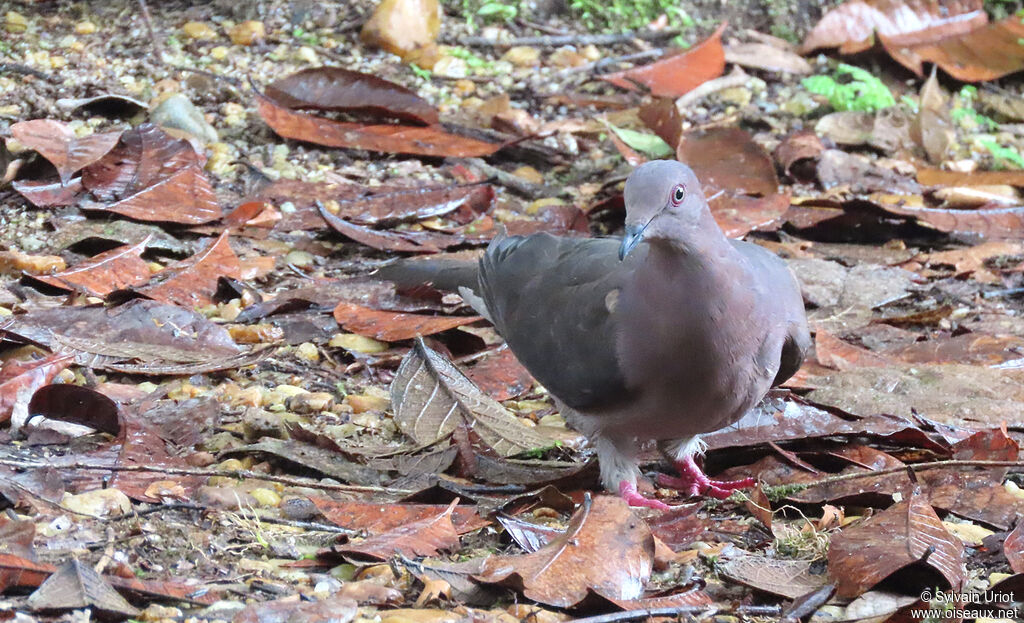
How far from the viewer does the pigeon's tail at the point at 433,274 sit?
4.70 m

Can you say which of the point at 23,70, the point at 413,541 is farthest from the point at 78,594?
the point at 23,70

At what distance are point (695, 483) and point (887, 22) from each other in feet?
15.6

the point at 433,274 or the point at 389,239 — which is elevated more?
the point at 433,274

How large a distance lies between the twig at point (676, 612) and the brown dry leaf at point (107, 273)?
2585 mm

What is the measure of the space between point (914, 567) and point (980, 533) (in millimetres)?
643

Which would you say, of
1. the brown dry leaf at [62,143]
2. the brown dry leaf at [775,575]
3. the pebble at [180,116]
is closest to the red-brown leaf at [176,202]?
the brown dry leaf at [62,143]

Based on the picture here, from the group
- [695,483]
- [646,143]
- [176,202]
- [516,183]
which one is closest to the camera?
[695,483]

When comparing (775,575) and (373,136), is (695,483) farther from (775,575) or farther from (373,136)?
(373,136)

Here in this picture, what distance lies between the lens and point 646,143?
20.9 feet

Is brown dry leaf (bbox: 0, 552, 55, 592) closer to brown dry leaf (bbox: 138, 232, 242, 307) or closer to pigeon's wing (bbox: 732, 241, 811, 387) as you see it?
brown dry leaf (bbox: 138, 232, 242, 307)

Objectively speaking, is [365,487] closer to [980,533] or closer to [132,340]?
A: [132,340]

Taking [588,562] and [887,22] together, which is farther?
[887,22]

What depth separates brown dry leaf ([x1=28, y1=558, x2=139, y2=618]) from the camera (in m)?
2.43

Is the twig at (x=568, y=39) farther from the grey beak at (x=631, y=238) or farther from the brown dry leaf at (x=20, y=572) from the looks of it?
the brown dry leaf at (x=20, y=572)
